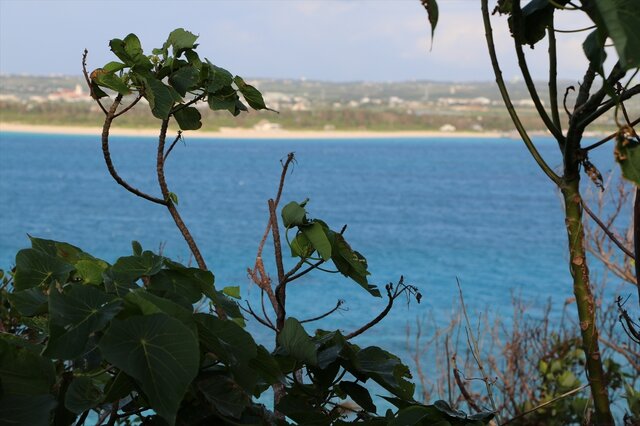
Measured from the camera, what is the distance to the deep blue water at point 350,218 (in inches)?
678

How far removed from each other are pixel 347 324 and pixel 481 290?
634 cm

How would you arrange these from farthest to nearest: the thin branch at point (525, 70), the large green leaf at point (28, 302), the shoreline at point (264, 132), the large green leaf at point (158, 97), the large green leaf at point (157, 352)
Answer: the shoreline at point (264, 132) → the large green leaf at point (158, 97) → the thin branch at point (525, 70) → the large green leaf at point (28, 302) → the large green leaf at point (157, 352)

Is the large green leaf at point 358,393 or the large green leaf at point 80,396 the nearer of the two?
the large green leaf at point 80,396

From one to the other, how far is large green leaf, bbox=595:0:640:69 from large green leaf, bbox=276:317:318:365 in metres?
0.37

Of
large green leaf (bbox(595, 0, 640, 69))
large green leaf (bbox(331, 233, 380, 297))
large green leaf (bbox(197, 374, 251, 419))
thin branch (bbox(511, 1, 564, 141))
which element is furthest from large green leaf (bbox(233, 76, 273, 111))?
large green leaf (bbox(595, 0, 640, 69))

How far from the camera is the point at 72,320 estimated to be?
0.57m

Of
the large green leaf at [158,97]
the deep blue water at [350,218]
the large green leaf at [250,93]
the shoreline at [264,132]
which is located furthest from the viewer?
the shoreline at [264,132]

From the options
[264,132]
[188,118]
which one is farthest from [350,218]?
[264,132]

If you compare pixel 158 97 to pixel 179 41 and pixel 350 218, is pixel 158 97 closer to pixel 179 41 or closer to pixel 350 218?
pixel 179 41

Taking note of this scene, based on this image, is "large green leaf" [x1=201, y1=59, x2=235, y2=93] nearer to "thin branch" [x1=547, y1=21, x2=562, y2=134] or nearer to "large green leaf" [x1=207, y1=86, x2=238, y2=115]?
"large green leaf" [x1=207, y1=86, x2=238, y2=115]

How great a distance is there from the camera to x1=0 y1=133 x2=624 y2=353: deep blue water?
1722cm

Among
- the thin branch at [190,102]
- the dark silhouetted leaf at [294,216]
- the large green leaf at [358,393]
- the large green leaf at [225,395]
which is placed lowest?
the large green leaf at [358,393]

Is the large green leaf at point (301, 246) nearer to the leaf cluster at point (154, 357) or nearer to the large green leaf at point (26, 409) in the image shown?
the leaf cluster at point (154, 357)

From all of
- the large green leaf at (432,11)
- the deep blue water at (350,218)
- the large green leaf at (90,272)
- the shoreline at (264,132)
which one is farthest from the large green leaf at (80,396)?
the shoreline at (264,132)
